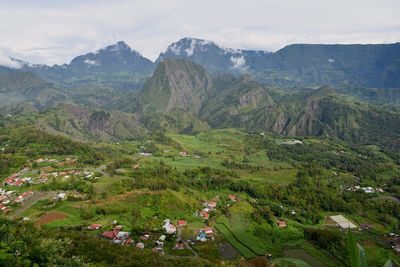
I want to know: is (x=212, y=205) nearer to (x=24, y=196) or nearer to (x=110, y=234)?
(x=110, y=234)

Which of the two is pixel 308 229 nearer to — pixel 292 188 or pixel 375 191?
pixel 292 188

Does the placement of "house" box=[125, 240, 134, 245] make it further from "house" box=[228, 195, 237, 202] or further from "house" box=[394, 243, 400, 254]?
"house" box=[394, 243, 400, 254]

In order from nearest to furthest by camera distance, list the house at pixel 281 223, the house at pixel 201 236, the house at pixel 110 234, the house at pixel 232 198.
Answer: the house at pixel 110 234 → the house at pixel 201 236 → the house at pixel 281 223 → the house at pixel 232 198

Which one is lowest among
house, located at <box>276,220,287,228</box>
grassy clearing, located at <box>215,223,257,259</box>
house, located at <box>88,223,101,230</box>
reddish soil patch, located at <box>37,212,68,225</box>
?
house, located at <box>276,220,287,228</box>

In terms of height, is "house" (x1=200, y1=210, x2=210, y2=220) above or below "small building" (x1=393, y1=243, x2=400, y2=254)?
above

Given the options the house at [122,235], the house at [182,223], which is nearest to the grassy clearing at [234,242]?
the house at [182,223]

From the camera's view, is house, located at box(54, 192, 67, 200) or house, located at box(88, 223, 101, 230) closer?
house, located at box(88, 223, 101, 230)

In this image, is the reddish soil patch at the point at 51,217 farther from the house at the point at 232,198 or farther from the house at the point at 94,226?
the house at the point at 232,198

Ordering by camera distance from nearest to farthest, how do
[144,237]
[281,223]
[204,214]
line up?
[144,237]
[281,223]
[204,214]

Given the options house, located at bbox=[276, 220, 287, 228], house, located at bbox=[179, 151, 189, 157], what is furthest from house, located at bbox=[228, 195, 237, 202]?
house, located at bbox=[179, 151, 189, 157]

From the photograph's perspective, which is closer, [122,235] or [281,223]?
[122,235]

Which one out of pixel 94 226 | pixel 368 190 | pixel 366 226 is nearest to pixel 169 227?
pixel 94 226

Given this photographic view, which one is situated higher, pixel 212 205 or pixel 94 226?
pixel 94 226
